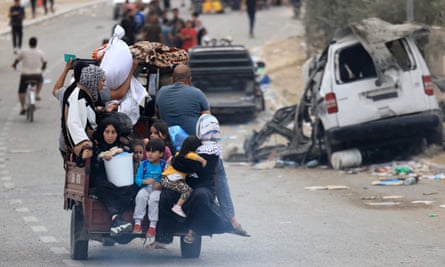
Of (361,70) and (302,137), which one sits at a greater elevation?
(361,70)

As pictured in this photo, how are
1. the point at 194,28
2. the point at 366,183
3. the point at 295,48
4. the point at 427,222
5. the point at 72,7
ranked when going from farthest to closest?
the point at 72,7, the point at 295,48, the point at 194,28, the point at 366,183, the point at 427,222

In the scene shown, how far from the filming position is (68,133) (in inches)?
424

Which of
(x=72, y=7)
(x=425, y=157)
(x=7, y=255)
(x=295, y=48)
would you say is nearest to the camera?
(x=7, y=255)

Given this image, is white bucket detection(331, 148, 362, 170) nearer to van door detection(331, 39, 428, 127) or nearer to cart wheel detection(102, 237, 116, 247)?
van door detection(331, 39, 428, 127)

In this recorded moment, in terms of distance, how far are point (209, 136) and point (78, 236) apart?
4.91 ft

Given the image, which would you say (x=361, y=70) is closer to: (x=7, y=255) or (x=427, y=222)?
(x=427, y=222)

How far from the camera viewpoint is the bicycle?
A: 1008 inches

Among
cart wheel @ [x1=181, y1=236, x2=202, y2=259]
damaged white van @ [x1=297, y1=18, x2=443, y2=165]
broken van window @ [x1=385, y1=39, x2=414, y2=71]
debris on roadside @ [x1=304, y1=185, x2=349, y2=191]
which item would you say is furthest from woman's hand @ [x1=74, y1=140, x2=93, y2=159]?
broken van window @ [x1=385, y1=39, x2=414, y2=71]

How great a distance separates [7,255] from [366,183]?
7247mm

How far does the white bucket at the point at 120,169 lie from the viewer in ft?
34.8

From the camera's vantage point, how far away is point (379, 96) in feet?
60.0

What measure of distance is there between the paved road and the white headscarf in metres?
1.01

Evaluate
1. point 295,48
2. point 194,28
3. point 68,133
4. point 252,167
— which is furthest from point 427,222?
point 295,48

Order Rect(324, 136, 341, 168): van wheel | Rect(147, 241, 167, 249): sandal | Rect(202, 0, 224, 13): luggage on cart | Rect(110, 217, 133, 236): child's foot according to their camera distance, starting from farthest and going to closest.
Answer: Rect(202, 0, 224, 13): luggage on cart
Rect(324, 136, 341, 168): van wheel
Rect(147, 241, 167, 249): sandal
Rect(110, 217, 133, 236): child's foot
